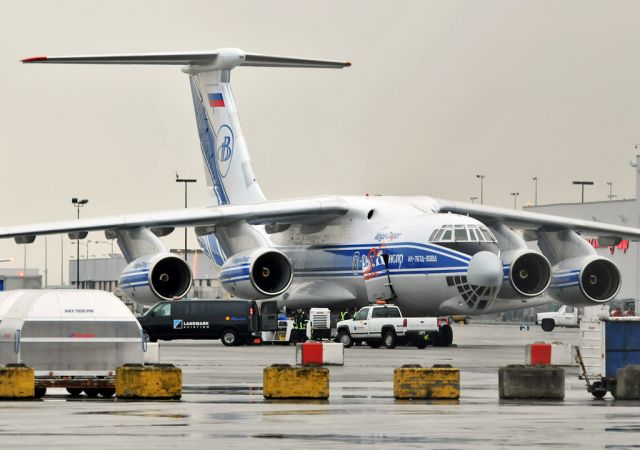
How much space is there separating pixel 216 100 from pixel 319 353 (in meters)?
23.6

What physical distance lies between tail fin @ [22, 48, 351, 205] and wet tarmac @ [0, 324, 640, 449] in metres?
27.3

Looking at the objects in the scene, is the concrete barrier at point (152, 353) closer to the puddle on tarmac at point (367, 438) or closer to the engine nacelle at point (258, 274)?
the engine nacelle at point (258, 274)

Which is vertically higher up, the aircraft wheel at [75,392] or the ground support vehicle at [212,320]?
the ground support vehicle at [212,320]

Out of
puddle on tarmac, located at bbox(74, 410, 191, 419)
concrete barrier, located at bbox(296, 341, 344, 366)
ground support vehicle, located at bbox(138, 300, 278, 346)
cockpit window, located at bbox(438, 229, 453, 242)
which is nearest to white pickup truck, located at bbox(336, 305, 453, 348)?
cockpit window, located at bbox(438, 229, 453, 242)

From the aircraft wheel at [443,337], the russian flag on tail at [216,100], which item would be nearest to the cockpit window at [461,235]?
the aircraft wheel at [443,337]

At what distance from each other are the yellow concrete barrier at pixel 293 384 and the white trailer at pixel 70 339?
227 centimetres

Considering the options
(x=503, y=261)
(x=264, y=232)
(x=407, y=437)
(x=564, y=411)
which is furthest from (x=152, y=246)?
(x=407, y=437)

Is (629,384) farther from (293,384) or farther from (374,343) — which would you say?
(374,343)

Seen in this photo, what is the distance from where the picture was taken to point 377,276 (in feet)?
163

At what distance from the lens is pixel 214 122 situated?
187ft

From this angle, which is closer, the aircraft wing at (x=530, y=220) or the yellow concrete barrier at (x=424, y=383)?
the yellow concrete barrier at (x=424, y=383)

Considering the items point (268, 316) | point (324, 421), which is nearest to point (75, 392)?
point (324, 421)

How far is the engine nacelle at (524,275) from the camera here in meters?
49.2

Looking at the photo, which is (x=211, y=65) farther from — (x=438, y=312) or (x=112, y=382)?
(x=112, y=382)
